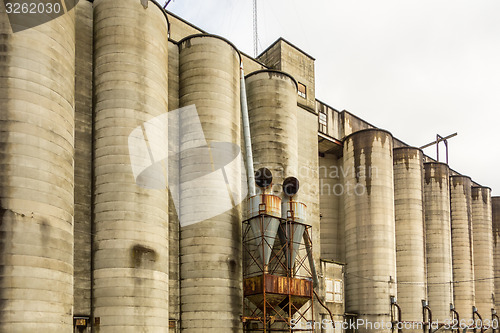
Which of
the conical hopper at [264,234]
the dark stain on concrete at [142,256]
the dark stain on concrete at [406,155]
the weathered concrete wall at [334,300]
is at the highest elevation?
the dark stain on concrete at [406,155]

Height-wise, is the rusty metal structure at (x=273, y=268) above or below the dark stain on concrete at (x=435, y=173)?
below

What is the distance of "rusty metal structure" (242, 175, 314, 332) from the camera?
116ft

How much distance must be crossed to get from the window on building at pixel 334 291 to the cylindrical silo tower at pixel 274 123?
10445 mm

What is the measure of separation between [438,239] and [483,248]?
13.3 m

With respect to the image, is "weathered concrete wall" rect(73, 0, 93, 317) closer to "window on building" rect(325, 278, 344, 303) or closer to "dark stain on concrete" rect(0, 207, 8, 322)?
"dark stain on concrete" rect(0, 207, 8, 322)

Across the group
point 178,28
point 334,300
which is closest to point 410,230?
point 334,300

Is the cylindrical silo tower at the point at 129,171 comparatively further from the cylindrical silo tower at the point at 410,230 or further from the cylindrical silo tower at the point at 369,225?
the cylindrical silo tower at the point at 410,230

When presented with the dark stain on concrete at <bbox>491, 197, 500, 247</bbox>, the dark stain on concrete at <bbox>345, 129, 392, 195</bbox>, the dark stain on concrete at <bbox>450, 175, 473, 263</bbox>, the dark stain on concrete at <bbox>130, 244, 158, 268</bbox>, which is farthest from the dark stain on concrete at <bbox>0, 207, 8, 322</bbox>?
the dark stain on concrete at <bbox>491, 197, 500, 247</bbox>

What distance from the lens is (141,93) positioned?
31.9 metres

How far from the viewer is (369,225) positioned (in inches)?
1957

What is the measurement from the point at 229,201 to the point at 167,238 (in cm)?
551

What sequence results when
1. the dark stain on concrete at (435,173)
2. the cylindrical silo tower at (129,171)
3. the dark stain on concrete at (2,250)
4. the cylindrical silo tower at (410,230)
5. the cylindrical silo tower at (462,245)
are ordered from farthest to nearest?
the cylindrical silo tower at (462,245) < the dark stain on concrete at (435,173) < the cylindrical silo tower at (410,230) < the cylindrical silo tower at (129,171) < the dark stain on concrete at (2,250)

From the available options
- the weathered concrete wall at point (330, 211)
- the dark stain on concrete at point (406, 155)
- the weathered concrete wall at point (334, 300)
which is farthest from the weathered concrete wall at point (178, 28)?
the dark stain on concrete at point (406, 155)

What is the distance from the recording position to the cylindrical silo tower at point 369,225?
158 feet
